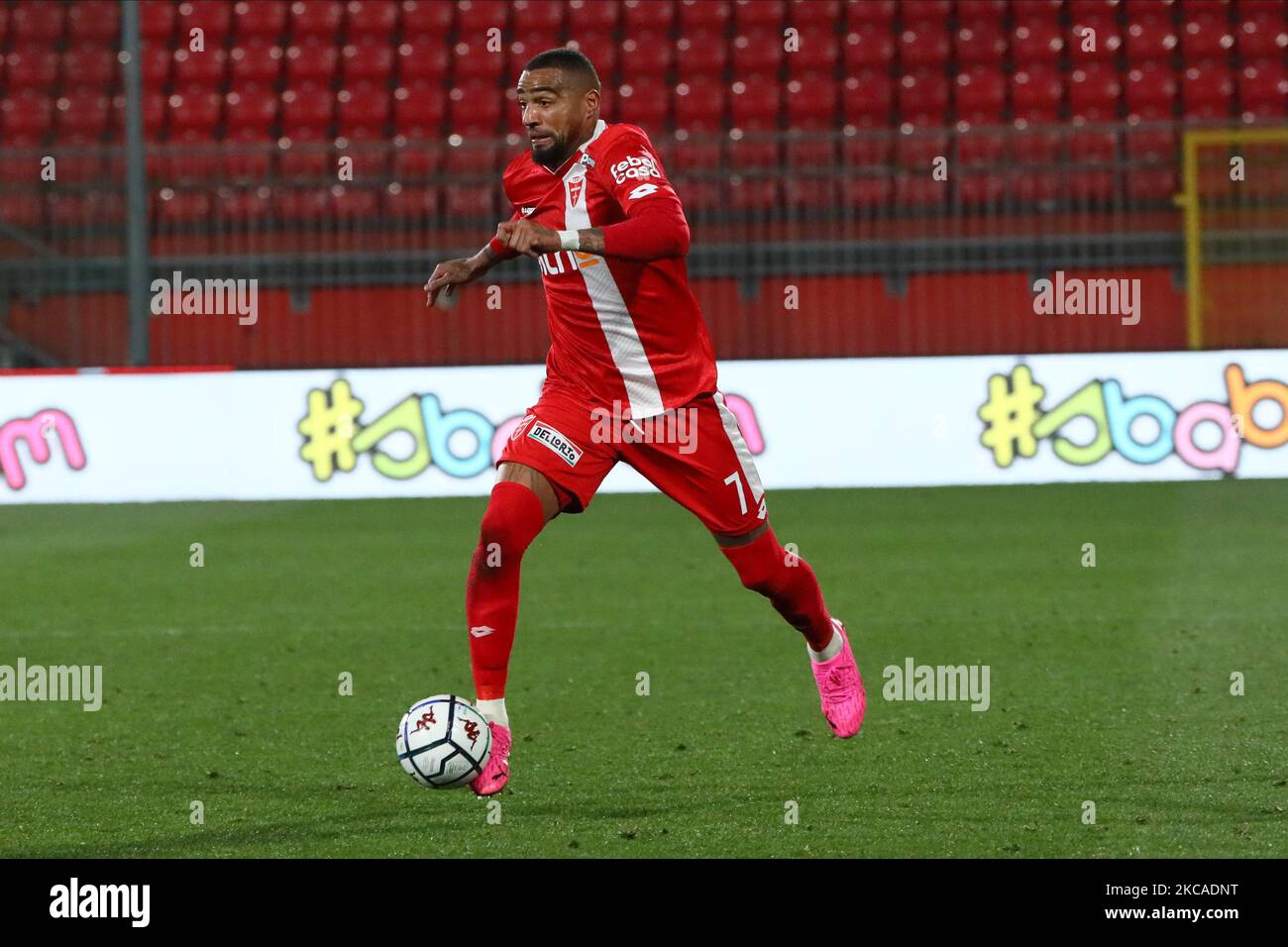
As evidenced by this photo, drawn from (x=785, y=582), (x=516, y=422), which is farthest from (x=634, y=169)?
(x=516, y=422)

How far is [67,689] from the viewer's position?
693 centimetres

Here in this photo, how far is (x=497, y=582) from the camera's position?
4977 millimetres

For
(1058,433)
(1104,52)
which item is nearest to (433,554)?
(1058,433)

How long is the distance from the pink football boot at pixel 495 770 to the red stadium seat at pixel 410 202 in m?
11.0

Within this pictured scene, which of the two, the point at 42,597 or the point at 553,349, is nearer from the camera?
the point at 553,349

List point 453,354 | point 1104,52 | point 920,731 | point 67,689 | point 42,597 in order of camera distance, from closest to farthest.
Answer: point 920,731 < point 67,689 < point 42,597 < point 453,354 < point 1104,52

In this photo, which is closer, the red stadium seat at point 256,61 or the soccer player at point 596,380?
the soccer player at point 596,380

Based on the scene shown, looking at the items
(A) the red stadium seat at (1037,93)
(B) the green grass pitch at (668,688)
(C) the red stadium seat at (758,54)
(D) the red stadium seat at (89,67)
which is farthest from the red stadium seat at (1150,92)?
(D) the red stadium seat at (89,67)

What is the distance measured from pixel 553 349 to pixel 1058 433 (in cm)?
839

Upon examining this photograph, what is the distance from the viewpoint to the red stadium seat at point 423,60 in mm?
18359

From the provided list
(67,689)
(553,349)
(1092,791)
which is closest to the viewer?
(1092,791)

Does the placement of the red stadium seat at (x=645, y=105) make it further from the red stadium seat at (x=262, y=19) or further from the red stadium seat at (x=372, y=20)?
the red stadium seat at (x=262, y=19)
